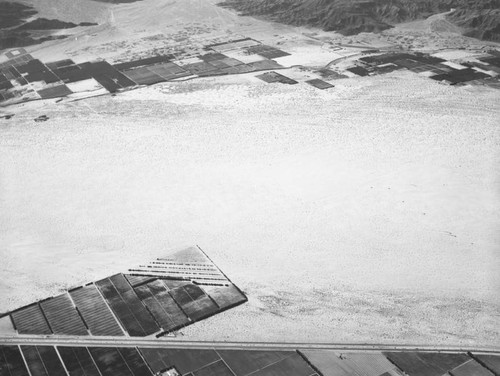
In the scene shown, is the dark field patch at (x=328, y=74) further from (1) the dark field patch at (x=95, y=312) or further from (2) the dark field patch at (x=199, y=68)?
(1) the dark field patch at (x=95, y=312)

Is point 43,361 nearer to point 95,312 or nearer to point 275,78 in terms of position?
point 95,312

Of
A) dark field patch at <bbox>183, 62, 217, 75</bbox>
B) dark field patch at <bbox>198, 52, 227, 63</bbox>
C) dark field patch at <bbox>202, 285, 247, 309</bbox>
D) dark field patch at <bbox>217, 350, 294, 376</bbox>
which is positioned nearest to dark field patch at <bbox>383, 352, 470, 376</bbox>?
dark field patch at <bbox>217, 350, 294, 376</bbox>

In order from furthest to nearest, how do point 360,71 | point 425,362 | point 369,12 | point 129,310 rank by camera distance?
point 369,12 < point 360,71 < point 129,310 < point 425,362

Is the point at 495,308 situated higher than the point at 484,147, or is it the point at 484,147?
the point at 484,147

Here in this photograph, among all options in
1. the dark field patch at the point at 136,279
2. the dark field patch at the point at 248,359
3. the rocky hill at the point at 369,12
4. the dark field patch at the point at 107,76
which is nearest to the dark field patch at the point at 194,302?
the dark field patch at the point at 136,279

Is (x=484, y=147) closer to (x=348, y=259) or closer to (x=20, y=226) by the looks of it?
(x=348, y=259)

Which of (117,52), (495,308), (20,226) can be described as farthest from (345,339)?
(117,52)

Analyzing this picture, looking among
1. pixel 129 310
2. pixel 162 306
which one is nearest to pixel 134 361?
pixel 129 310
